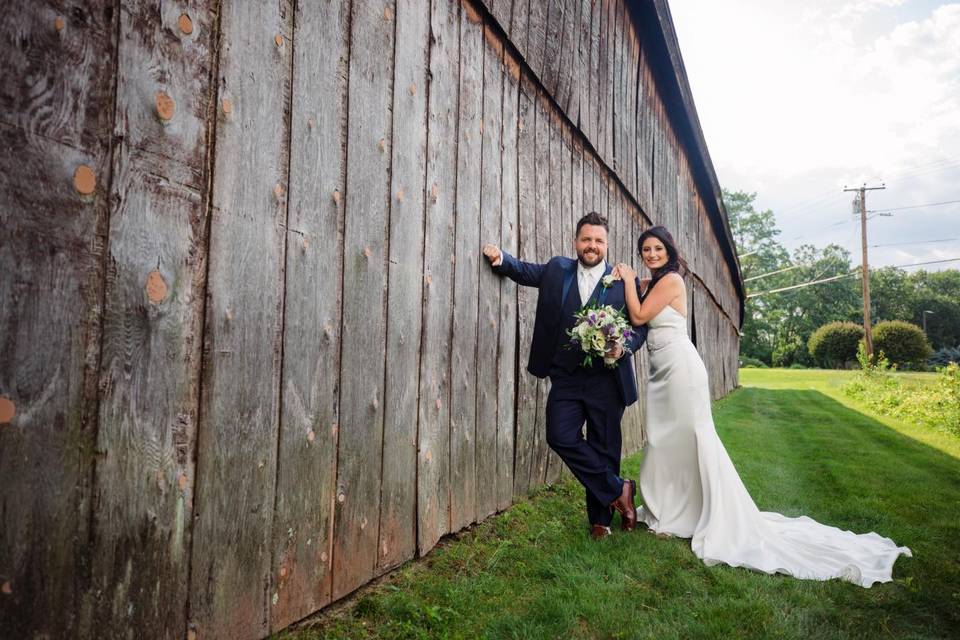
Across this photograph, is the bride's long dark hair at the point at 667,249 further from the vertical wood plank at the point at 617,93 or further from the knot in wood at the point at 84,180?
Answer: the knot in wood at the point at 84,180

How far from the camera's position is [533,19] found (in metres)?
4.37

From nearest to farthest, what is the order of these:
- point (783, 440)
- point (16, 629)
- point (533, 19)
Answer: point (16, 629), point (533, 19), point (783, 440)

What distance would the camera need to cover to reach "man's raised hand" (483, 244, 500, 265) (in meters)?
3.69

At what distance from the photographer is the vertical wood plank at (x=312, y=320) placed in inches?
82.5

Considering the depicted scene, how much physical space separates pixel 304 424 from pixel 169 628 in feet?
2.52

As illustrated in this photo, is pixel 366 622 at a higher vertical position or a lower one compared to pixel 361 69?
lower

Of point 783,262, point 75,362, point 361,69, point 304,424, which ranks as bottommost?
point 304,424

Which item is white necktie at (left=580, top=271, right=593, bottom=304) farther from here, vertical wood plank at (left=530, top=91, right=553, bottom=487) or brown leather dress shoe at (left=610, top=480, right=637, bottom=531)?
brown leather dress shoe at (left=610, top=480, right=637, bottom=531)

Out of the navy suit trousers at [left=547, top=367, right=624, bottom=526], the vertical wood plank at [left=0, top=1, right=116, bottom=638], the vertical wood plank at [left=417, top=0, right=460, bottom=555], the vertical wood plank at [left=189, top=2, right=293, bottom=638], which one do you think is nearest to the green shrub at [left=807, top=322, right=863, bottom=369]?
the navy suit trousers at [left=547, top=367, right=624, bottom=526]

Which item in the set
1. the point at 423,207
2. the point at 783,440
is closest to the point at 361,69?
the point at 423,207

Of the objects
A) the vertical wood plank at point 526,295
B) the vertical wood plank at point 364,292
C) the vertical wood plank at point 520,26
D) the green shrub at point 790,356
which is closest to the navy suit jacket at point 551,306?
the vertical wood plank at point 526,295

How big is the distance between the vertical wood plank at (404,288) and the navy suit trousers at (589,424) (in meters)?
1.20

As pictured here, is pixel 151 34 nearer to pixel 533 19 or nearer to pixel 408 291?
pixel 408 291

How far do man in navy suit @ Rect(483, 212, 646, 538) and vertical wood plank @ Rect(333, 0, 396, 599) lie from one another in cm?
123
